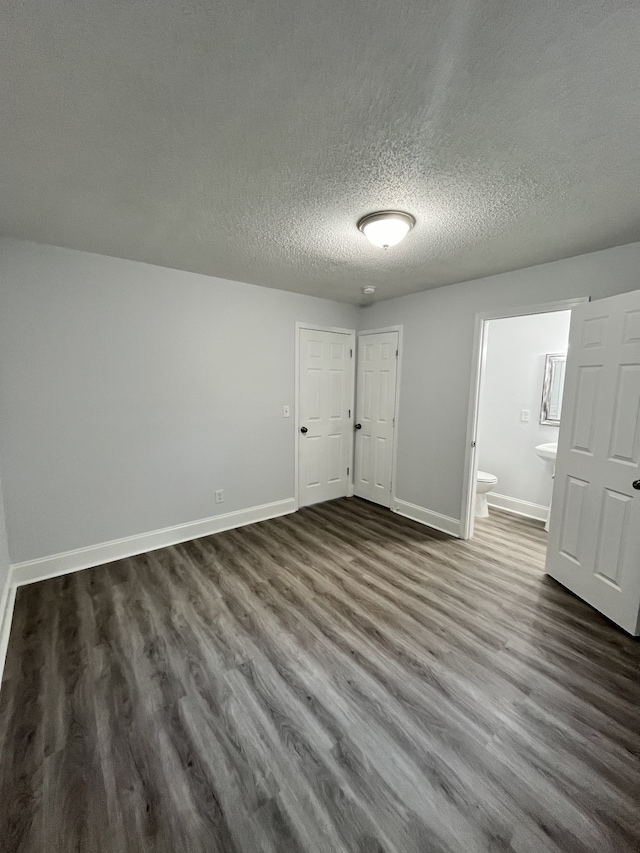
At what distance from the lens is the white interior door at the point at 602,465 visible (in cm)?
203

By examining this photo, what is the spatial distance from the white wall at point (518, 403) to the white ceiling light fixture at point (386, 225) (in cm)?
218

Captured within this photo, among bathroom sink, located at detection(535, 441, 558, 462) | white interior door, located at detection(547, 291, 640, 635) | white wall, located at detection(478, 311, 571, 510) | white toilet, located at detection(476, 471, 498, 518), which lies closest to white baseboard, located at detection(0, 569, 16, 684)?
white interior door, located at detection(547, 291, 640, 635)

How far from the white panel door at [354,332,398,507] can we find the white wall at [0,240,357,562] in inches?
38.6

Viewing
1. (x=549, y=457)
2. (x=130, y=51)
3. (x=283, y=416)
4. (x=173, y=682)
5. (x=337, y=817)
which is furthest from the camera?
(x=283, y=416)

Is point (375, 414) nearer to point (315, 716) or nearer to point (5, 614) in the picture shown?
point (315, 716)

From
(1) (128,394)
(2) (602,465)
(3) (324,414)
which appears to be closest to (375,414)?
(3) (324,414)

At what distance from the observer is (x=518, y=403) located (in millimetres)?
4020

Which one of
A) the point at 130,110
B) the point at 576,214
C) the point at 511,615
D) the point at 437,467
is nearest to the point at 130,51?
the point at 130,110

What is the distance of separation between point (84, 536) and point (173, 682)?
1.58 meters

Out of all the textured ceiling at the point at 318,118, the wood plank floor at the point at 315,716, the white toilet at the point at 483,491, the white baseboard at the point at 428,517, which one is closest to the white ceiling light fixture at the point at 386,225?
the textured ceiling at the point at 318,118

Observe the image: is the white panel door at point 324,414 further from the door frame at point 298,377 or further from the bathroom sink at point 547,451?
the bathroom sink at point 547,451

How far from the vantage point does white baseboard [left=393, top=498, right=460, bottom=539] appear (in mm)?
3373

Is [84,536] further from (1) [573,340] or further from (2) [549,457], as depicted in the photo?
(2) [549,457]

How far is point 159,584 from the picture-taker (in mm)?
2508
